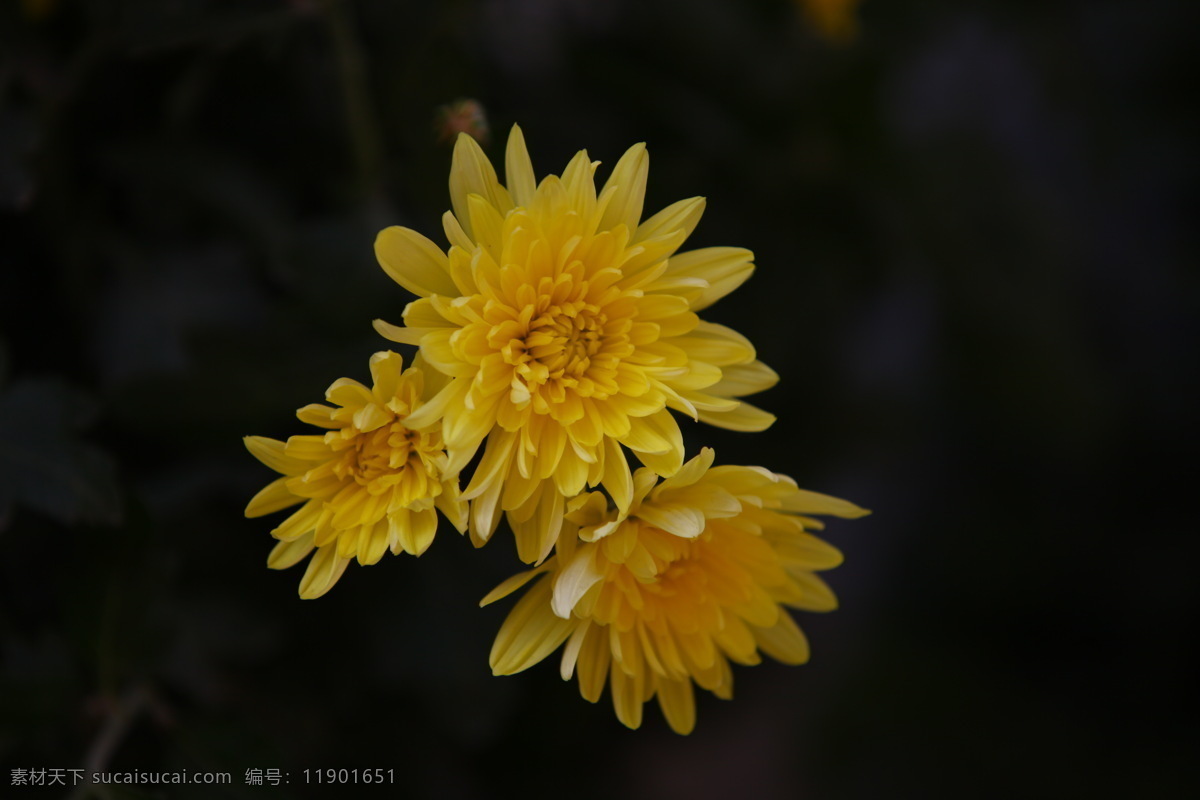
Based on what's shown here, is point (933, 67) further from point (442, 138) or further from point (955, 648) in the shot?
point (442, 138)

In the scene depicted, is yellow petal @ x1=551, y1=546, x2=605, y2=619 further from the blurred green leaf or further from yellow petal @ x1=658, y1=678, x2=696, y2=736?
the blurred green leaf

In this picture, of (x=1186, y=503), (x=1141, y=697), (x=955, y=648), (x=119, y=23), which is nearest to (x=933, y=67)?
(x=1186, y=503)

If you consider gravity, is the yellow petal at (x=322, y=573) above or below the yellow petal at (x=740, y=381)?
below

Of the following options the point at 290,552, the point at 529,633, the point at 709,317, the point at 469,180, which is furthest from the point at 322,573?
the point at 709,317

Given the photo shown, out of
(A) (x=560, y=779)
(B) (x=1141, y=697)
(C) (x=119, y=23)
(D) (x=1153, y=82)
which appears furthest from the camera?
(D) (x=1153, y=82)

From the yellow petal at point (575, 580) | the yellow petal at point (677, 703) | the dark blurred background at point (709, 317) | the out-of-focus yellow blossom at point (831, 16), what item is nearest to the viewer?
the yellow petal at point (575, 580)

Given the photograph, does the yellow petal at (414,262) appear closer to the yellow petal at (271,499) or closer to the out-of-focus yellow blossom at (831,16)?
the yellow petal at (271,499)

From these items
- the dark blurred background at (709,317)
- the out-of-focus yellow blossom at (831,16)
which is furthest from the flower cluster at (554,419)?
the out-of-focus yellow blossom at (831,16)
